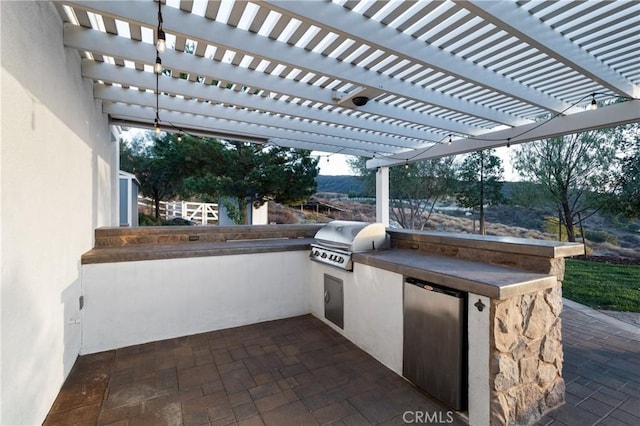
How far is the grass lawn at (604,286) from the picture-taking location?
14.5 feet

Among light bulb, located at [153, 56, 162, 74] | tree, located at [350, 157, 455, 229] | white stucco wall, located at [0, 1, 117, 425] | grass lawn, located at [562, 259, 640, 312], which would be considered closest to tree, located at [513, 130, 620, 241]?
grass lawn, located at [562, 259, 640, 312]

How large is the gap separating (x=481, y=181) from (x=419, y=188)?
1.98 m

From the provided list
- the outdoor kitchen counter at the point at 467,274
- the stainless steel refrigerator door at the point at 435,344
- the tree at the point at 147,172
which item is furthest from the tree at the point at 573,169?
the tree at the point at 147,172

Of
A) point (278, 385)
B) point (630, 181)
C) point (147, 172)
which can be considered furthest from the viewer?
point (147, 172)

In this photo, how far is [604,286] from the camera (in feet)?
17.3

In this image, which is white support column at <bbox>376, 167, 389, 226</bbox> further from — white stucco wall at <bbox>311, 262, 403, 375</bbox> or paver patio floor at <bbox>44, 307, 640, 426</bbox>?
paver patio floor at <bbox>44, 307, 640, 426</bbox>

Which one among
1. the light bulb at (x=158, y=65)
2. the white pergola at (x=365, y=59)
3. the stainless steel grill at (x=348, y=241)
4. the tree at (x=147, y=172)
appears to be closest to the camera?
the light bulb at (x=158, y=65)

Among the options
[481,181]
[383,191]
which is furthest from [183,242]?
[481,181]

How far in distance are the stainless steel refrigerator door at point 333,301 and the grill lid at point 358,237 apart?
1.39 feet

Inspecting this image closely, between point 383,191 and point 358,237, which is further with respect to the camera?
point 383,191

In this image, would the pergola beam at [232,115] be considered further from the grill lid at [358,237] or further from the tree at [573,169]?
the tree at [573,169]

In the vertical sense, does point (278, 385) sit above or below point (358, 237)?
below

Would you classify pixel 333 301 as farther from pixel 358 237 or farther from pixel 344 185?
pixel 344 185

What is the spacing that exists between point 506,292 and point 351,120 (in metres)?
4.18
